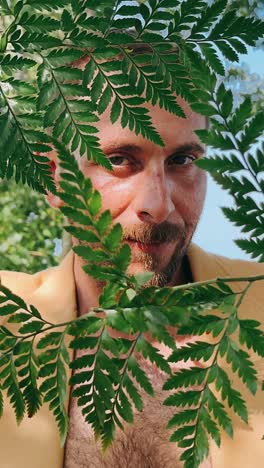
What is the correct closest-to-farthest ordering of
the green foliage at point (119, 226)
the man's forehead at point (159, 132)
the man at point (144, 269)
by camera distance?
the green foliage at point (119, 226), the man at point (144, 269), the man's forehead at point (159, 132)

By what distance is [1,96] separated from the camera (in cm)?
95

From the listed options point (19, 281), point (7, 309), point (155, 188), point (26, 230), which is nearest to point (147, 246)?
point (155, 188)

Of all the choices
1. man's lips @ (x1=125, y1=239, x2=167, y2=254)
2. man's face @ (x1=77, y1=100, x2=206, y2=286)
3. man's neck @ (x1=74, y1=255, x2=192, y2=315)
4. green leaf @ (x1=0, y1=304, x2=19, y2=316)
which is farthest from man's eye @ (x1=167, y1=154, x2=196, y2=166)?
green leaf @ (x1=0, y1=304, x2=19, y2=316)

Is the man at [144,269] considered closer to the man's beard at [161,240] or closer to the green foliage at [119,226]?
the man's beard at [161,240]

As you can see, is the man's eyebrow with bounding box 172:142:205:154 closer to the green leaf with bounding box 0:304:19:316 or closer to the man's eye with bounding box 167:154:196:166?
the man's eye with bounding box 167:154:196:166

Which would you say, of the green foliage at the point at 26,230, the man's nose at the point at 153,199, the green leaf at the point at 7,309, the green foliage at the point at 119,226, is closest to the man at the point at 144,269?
the man's nose at the point at 153,199

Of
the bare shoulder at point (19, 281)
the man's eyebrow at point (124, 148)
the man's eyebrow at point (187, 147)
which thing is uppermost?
the man's eyebrow at point (187, 147)

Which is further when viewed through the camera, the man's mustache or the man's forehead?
the man's forehead

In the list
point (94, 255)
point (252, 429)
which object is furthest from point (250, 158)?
point (252, 429)

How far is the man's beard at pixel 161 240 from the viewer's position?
3.01 m

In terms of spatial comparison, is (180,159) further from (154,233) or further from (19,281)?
(19,281)

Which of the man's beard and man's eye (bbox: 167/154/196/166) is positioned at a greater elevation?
man's eye (bbox: 167/154/196/166)

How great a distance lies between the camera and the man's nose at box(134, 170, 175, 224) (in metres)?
2.90

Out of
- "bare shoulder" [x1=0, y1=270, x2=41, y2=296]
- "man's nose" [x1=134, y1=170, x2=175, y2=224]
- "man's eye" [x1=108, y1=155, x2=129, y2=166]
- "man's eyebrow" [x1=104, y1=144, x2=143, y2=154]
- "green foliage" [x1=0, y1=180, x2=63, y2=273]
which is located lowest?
"green foliage" [x1=0, y1=180, x2=63, y2=273]
